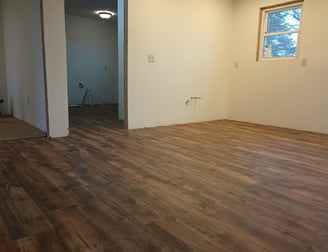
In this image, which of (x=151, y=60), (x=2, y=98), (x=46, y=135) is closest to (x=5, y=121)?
(x=2, y=98)

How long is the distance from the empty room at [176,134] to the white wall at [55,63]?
0.5 inches

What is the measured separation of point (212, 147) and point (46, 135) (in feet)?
7.47

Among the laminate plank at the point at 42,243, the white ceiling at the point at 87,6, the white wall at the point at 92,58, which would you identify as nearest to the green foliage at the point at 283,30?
the white ceiling at the point at 87,6

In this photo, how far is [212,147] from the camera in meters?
3.43

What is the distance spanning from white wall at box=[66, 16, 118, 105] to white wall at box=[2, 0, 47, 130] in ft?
7.18

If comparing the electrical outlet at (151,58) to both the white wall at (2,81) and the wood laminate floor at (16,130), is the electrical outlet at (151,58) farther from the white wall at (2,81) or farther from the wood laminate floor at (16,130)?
the white wall at (2,81)

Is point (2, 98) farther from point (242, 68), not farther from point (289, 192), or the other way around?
point (289, 192)

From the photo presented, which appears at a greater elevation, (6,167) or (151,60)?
(151,60)

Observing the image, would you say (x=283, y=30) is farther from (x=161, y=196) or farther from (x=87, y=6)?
(x=87, y=6)

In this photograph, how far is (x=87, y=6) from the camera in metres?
6.71

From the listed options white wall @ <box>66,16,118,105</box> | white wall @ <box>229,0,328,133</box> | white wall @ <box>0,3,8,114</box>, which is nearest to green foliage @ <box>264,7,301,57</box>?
white wall @ <box>229,0,328,133</box>

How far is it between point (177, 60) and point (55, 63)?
7.01ft

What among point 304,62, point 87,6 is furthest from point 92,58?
point 304,62

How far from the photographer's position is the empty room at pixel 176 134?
1.55 meters
